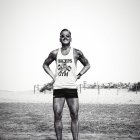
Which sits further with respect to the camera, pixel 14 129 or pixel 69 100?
pixel 14 129

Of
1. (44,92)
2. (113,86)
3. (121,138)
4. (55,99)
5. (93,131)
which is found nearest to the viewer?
(55,99)

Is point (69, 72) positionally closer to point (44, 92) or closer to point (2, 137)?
point (2, 137)

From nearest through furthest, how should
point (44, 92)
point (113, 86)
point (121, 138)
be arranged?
point (121, 138), point (44, 92), point (113, 86)

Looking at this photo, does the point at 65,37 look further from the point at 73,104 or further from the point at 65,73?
the point at 73,104

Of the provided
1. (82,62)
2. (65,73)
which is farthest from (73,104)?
(82,62)

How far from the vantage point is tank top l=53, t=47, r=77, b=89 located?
540cm

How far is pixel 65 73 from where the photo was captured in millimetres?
5410

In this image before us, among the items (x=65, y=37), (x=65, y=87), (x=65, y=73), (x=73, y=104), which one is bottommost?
(x=73, y=104)

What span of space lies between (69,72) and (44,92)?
4268cm

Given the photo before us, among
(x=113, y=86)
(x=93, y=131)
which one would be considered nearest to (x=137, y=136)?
(x=93, y=131)

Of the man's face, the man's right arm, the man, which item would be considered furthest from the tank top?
the man's face

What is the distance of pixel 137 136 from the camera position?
280 inches

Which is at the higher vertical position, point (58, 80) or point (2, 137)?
point (58, 80)

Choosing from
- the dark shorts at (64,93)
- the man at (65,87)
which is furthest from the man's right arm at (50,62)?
the dark shorts at (64,93)
